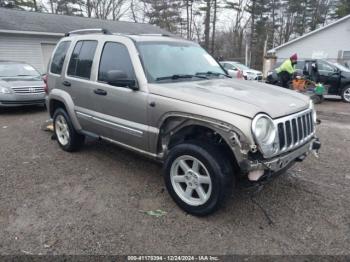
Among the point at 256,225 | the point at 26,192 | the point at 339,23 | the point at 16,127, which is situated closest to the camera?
the point at 256,225

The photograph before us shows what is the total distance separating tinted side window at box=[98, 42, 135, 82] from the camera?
406cm

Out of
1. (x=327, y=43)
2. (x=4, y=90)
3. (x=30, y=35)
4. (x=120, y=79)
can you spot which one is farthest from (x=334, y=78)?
(x=327, y=43)

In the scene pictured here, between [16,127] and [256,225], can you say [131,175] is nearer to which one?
[256,225]

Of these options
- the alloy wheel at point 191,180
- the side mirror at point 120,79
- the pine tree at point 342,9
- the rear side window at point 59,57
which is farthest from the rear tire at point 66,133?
the pine tree at point 342,9

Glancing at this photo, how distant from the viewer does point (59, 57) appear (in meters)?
5.48

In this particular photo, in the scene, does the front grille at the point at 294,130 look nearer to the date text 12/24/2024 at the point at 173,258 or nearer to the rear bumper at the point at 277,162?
the rear bumper at the point at 277,162

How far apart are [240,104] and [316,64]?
11.2 m

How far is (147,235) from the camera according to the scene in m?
3.19

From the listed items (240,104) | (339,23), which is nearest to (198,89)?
(240,104)

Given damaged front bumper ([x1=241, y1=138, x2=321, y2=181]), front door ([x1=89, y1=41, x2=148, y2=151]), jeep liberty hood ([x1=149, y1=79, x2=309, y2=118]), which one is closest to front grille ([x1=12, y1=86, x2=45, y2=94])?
front door ([x1=89, y1=41, x2=148, y2=151])

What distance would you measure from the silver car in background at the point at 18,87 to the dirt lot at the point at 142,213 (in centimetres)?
429

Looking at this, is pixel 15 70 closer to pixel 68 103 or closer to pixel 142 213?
pixel 68 103

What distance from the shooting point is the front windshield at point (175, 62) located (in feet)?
13.0

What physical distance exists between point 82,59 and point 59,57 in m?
0.87
